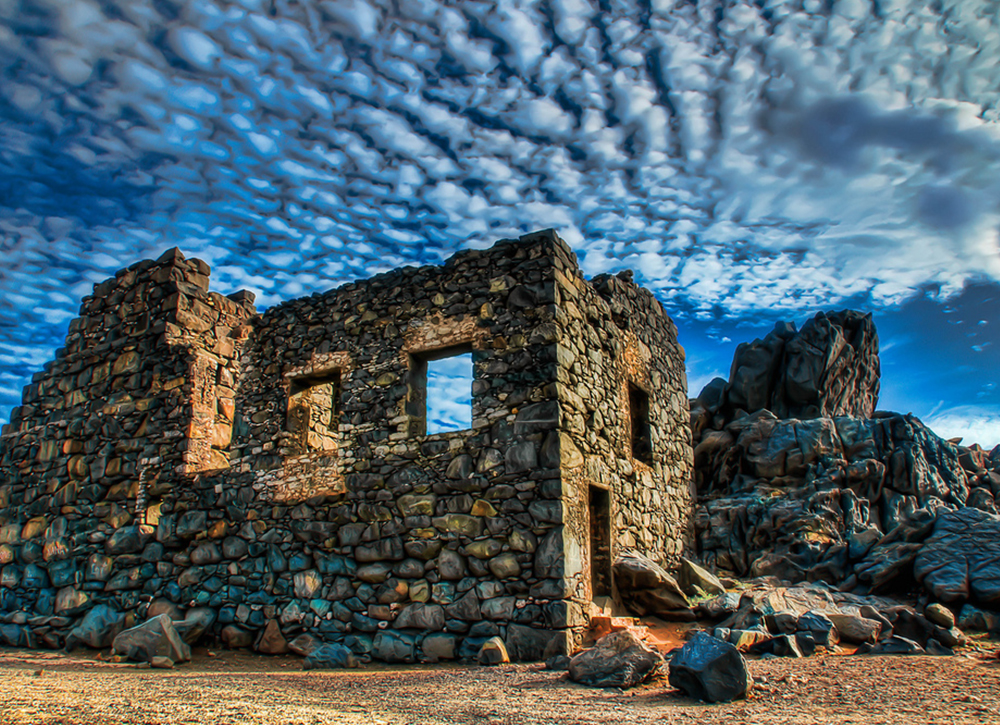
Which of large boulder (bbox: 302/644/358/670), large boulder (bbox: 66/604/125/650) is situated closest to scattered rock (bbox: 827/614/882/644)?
large boulder (bbox: 302/644/358/670)

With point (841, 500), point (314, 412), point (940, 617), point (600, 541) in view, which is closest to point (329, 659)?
point (600, 541)

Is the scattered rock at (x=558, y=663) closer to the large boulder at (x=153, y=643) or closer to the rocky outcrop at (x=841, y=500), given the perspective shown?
the rocky outcrop at (x=841, y=500)

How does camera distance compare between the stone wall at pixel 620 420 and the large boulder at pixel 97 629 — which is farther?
the large boulder at pixel 97 629

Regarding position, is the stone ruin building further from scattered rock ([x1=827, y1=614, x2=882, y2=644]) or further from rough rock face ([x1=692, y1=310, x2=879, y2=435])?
rough rock face ([x1=692, y1=310, x2=879, y2=435])

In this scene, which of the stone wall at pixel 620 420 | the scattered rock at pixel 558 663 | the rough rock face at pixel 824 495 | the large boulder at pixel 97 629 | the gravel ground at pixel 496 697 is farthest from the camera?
the rough rock face at pixel 824 495

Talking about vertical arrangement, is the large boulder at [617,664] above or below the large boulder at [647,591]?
below

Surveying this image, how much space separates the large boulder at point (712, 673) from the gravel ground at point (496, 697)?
11 centimetres

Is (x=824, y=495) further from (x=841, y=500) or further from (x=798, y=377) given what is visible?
(x=798, y=377)

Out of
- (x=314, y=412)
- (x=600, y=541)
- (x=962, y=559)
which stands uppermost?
(x=314, y=412)

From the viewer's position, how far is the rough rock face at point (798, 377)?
60.5 feet

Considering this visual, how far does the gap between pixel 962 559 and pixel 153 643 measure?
9.87 m

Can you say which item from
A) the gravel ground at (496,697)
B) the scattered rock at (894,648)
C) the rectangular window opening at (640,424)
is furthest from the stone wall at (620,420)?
the scattered rock at (894,648)

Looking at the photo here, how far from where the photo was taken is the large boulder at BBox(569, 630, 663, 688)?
497cm

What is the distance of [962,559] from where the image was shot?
835 centimetres
